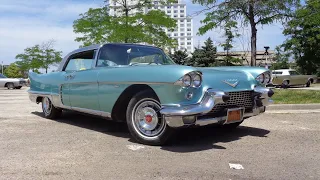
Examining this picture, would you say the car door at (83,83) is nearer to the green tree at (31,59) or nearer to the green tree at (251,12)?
the green tree at (251,12)

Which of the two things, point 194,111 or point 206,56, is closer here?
point 194,111

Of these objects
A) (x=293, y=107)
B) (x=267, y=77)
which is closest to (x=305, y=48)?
(x=293, y=107)

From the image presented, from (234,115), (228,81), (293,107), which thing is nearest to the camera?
(234,115)

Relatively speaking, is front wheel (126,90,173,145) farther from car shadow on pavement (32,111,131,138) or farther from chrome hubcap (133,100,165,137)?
car shadow on pavement (32,111,131,138)

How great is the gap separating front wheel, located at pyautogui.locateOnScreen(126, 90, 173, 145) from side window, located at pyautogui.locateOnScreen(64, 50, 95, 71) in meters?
1.42

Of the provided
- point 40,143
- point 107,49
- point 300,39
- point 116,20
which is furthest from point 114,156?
point 300,39

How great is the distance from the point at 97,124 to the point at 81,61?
1.24m

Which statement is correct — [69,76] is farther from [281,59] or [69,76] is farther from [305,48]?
[281,59]

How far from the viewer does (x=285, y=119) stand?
661 centimetres

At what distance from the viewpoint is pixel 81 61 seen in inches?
230

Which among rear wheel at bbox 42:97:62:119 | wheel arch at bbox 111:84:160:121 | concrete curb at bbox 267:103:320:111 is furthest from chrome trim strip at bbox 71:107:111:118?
concrete curb at bbox 267:103:320:111

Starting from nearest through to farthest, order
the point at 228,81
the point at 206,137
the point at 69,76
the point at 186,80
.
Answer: the point at 186,80 → the point at 228,81 → the point at 206,137 → the point at 69,76

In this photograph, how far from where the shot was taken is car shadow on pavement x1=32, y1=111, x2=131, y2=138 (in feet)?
17.4

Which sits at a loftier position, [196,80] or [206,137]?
[196,80]
